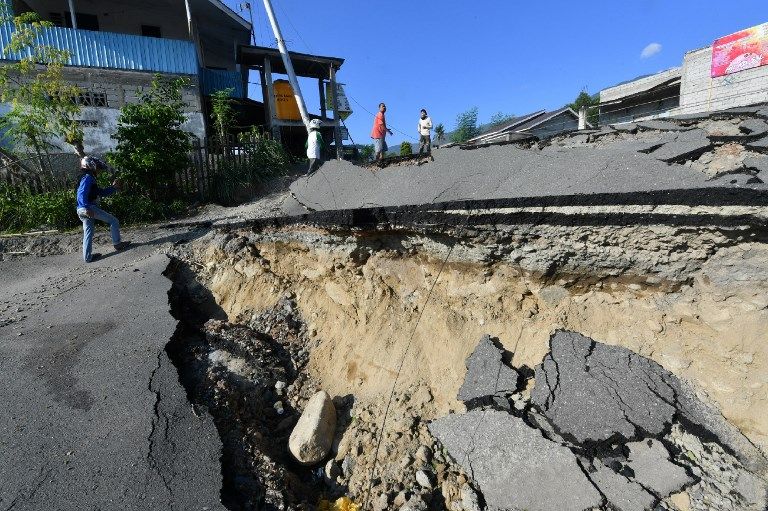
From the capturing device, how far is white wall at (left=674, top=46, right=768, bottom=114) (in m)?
11.8

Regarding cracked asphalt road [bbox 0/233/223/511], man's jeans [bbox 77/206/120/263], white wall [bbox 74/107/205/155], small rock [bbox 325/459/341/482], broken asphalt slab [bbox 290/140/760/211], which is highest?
white wall [bbox 74/107/205/155]

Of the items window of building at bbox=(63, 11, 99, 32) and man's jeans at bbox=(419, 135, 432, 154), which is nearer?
man's jeans at bbox=(419, 135, 432, 154)

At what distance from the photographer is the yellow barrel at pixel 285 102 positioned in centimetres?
1595

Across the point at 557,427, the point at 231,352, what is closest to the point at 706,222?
the point at 557,427

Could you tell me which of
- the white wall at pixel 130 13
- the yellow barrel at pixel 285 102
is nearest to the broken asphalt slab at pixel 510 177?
the yellow barrel at pixel 285 102

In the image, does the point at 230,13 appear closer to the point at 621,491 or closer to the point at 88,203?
the point at 88,203

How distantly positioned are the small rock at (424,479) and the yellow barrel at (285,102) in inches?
635

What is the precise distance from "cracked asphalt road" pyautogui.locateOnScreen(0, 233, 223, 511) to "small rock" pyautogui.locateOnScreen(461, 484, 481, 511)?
1472 mm

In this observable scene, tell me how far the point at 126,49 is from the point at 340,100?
8.71 m

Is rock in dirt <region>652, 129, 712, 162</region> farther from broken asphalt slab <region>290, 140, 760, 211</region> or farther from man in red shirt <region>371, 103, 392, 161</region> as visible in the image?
man in red shirt <region>371, 103, 392, 161</region>

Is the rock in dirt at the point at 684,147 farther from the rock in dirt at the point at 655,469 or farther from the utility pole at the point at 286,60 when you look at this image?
the utility pole at the point at 286,60

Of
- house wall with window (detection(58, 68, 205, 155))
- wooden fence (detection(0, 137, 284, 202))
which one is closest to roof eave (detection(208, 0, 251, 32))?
house wall with window (detection(58, 68, 205, 155))

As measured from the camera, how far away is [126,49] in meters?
12.5

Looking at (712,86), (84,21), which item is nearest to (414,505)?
(712,86)
